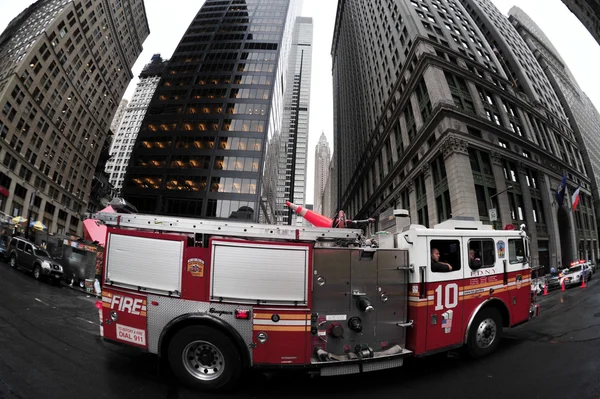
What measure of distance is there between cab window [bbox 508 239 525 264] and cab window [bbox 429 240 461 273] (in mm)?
1731

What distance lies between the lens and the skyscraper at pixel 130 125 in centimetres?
12081

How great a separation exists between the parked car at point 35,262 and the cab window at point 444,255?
16712mm

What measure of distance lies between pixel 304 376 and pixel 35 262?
1625 centimetres

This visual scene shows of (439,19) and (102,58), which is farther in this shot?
(102,58)

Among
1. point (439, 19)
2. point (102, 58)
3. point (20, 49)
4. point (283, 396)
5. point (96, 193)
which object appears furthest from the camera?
point (96, 193)

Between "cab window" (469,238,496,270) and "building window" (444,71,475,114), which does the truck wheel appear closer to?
"cab window" (469,238,496,270)

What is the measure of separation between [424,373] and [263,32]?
79.1 meters

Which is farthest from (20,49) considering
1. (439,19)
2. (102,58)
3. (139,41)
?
(439,19)

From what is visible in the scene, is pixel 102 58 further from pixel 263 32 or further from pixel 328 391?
pixel 328 391

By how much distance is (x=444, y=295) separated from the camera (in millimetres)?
4887

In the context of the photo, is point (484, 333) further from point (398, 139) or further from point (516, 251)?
point (398, 139)

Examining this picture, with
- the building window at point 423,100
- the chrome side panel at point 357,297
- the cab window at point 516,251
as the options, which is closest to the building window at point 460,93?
the building window at point 423,100

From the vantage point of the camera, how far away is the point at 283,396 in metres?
3.94

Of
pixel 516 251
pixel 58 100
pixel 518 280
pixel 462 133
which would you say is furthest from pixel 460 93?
pixel 58 100
